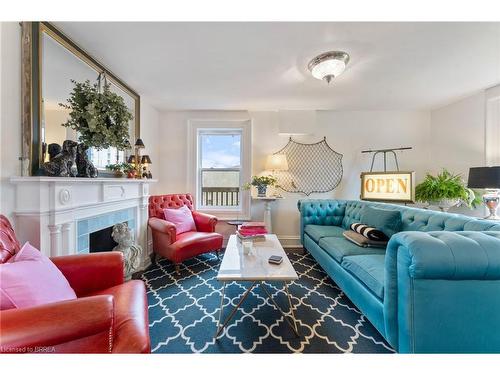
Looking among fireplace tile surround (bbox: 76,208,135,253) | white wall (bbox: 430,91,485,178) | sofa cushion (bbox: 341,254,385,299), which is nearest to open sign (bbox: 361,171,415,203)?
white wall (bbox: 430,91,485,178)

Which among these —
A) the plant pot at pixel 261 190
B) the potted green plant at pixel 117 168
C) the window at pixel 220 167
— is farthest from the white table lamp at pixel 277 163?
the potted green plant at pixel 117 168

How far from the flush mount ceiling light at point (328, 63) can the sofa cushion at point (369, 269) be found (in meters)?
1.76

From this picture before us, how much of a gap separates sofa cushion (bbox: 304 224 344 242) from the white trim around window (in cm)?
112

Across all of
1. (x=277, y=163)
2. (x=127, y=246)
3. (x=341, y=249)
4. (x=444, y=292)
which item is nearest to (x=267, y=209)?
(x=277, y=163)

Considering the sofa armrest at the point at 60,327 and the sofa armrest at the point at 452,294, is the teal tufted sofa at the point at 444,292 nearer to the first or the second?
the sofa armrest at the point at 452,294

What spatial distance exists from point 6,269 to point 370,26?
8.74 ft

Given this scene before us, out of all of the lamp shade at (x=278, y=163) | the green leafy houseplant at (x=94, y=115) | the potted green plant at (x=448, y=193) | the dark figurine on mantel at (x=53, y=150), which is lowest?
the potted green plant at (x=448, y=193)

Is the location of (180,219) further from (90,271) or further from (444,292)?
(444,292)

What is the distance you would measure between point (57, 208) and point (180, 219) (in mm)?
1441

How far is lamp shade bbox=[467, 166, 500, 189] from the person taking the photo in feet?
7.06

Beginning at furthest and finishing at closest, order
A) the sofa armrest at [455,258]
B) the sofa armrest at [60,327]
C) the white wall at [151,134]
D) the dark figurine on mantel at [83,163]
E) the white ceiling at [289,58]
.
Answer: the white wall at [151,134] < the dark figurine on mantel at [83,163] < the white ceiling at [289,58] < the sofa armrest at [455,258] < the sofa armrest at [60,327]

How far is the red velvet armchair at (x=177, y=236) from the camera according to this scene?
2.38 metres

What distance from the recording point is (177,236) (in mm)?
2584

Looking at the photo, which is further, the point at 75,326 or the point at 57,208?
the point at 57,208
